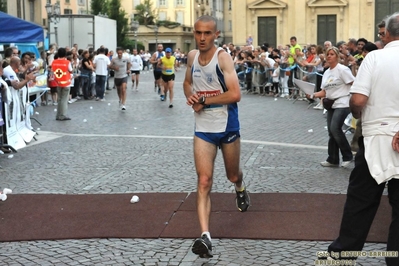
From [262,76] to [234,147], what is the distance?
21319mm

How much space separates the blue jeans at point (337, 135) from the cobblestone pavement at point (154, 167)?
11.9 inches

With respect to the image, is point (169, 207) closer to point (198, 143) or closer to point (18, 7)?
point (198, 143)

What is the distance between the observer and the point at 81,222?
23.7 ft

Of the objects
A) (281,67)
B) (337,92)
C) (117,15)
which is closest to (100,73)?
(281,67)

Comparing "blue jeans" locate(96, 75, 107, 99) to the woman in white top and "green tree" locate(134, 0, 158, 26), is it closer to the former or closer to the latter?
the woman in white top

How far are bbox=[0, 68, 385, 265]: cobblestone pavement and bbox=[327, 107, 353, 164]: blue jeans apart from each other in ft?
0.99

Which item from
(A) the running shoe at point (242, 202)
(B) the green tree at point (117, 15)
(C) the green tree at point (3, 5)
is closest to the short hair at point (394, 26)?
(A) the running shoe at point (242, 202)

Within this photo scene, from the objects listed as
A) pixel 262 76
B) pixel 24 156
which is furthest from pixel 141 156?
pixel 262 76

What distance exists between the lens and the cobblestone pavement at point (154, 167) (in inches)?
237

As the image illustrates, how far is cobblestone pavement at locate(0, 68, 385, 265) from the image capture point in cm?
603

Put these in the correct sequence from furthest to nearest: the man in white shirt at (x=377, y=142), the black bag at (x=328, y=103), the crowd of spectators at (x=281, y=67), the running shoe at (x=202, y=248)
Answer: the crowd of spectators at (x=281, y=67) → the black bag at (x=328, y=103) → the running shoe at (x=202, y=248) → the man in white shirt at (x=377, y=142)

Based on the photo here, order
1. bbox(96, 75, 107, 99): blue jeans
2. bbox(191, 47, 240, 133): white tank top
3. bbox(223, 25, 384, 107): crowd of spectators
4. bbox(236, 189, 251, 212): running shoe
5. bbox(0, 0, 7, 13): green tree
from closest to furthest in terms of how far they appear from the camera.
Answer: bbox(191, 47, 240, 133): white tank top → bbox(236, 189, 251, 212): running shoe → bbox(223, 25, 384, 107): crowd of spectators → bbox(96, 75, 107, 99): blue jeans → bbox(0, 0, 7, 13): green tree

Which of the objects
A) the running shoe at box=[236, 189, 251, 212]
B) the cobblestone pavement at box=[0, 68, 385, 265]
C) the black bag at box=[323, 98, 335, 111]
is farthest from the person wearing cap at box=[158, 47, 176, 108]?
the running shoe at box=[236, 189, 251, 212]

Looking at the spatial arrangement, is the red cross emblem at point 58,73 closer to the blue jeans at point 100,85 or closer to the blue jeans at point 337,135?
the blue jeans at point 100,85
